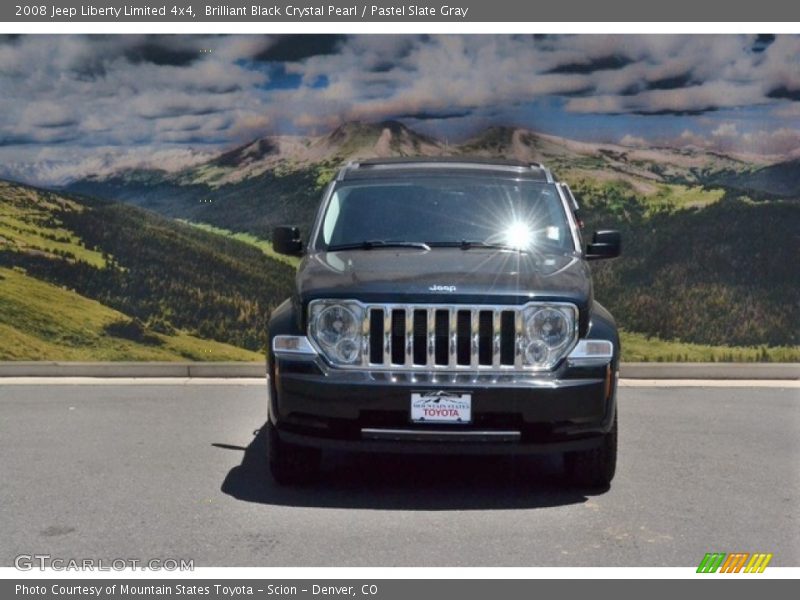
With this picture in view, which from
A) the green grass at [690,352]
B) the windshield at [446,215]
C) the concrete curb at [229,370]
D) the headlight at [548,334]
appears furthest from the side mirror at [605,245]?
the green grass at [690,352]

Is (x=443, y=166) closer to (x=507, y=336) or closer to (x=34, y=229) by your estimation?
(x=507, y=336)

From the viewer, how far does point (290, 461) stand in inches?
293

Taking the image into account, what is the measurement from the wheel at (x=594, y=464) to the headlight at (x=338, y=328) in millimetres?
1458

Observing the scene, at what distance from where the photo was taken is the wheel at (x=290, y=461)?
7.41 metres

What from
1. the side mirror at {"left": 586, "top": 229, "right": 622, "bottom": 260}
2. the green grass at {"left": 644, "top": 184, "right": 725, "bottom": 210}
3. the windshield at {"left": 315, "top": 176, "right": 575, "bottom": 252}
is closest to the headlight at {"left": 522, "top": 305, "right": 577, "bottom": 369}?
the windshield at {"left": 315, "top": 176, "right": 575, "bottom": 252}

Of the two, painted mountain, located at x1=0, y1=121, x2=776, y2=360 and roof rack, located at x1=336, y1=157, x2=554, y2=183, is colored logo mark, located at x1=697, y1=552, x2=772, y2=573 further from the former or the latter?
painted mountain, located at x1=0, y1=121, x2=776, y2=360

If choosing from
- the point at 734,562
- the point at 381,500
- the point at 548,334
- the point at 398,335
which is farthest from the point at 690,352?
the point at 734,562

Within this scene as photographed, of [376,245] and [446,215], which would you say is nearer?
[376,245]

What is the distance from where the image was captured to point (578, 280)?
→ 24.2 ft

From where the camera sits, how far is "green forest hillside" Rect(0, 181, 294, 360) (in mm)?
12977

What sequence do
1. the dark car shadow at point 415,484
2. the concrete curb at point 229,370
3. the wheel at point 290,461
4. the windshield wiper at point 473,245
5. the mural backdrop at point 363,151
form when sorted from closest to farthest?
the dark car shadow at point 415,484
the wheel at point 290,461
the windshield wiper at point 473,245
the concrete curb at point 229,370
the mural backdrop at point 363,151

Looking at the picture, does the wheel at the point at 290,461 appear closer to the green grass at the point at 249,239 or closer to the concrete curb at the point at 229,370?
the concrete curb at the point at 229,370

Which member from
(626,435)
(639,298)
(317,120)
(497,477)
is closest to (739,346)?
(639,298)

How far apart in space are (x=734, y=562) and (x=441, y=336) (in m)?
2.00
